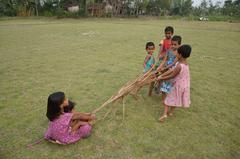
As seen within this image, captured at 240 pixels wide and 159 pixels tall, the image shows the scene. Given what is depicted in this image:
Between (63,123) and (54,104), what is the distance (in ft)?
0.89

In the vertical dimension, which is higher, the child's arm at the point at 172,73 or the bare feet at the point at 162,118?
the child's arm at the point at 172,73

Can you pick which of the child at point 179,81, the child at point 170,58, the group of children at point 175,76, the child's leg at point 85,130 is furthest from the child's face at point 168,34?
the child's leg at point 85,130

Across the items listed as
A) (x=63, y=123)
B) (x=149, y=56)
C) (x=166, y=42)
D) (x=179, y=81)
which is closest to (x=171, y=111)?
(x=179, y=81)

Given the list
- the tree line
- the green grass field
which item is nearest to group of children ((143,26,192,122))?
the green grass field

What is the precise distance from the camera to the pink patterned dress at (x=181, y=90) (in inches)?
113

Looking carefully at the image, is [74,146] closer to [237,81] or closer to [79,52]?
[237,81]

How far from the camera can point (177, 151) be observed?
2.44 meters

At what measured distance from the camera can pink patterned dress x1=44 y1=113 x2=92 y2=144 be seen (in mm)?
2373

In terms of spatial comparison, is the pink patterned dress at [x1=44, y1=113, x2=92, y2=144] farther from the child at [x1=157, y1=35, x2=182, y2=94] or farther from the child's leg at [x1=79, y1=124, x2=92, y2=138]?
the child at [x1=157, y1=35, x2=182, y2=94]

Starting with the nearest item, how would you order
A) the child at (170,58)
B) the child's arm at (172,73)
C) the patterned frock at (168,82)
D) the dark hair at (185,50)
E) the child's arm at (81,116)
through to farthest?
the child's arm at (81,116) → the dark hair at (185,50) → the child's arm at (172,73) → the child at (170,58) → the patterned frock at (168,82)

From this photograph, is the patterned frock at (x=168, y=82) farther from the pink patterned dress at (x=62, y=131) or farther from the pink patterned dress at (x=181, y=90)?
the pink patterned dress at (x=62, y=131)

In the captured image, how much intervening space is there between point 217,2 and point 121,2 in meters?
29.7

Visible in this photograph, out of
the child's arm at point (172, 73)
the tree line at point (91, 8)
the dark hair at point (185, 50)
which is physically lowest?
the child's arm at point (172, 73)

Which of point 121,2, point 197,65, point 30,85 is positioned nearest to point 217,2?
point 121,2
